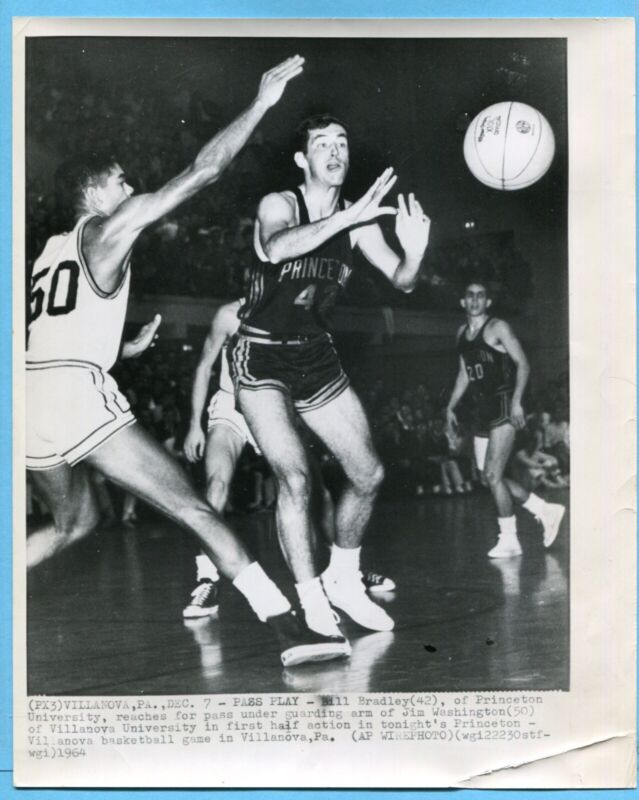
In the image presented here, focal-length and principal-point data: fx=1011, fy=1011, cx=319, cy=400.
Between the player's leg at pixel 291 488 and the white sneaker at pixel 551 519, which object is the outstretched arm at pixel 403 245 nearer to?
the player's leg at pixel 291 488

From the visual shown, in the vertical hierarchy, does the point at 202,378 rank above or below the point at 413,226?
below

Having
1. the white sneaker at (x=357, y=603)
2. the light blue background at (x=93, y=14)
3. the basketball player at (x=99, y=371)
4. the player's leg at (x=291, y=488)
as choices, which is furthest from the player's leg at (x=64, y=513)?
the white sneaker at (x=357, y=603)

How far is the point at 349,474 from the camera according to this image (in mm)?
3588

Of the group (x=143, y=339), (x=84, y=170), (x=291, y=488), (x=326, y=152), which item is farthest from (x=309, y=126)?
(x=291, y=488)

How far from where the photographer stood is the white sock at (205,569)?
357cm

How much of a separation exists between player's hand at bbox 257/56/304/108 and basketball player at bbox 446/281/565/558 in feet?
3.14

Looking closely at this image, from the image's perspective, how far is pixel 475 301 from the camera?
3.60 meters

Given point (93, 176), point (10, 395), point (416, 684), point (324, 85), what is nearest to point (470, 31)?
point (324, 85)

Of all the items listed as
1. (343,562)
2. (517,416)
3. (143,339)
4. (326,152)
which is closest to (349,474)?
(343,562)

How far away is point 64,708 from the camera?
138 inches

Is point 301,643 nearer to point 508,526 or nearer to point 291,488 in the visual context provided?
point 291,488

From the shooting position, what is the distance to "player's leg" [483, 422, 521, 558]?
140 inches

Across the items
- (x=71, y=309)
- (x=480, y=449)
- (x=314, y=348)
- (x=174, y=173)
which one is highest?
(x=174, y=173)

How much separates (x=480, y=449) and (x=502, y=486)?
0.15 meters
